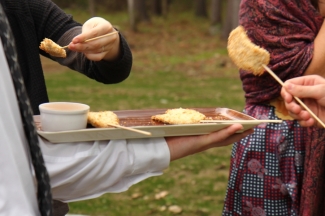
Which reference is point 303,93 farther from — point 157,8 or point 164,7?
point 164,7

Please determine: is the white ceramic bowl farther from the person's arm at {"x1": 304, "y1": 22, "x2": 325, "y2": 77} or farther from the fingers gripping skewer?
the person's arm at {"x1": 304, "y1": 22, "x2": 325, "y2": 77}

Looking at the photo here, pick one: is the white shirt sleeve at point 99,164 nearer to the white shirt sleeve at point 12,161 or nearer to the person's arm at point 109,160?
the person's arm at point 109,160

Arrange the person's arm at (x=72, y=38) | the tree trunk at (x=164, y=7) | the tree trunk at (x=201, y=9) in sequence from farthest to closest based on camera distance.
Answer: the tree trunk at (x=164, y=7) < the tree trunk at (x=201, y=9) < the person's arm at (x=72, y=38)

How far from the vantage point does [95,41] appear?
204 cm

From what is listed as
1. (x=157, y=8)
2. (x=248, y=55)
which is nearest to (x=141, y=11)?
(x=157, y=8)

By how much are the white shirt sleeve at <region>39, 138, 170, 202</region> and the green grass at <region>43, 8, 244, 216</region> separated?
277cm

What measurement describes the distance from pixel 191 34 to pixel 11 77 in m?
17.5

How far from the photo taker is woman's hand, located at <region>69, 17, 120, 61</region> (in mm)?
2004

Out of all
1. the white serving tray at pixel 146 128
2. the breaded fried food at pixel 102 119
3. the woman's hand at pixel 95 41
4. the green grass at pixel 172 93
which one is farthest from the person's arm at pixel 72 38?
the green grass at pixel 172 93

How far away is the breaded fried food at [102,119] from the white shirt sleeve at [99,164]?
0.21ft

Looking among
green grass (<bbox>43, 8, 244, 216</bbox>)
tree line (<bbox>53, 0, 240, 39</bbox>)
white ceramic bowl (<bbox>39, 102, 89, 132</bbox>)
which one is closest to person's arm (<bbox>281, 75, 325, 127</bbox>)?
white ceramic bowl (<bbox>39, 102, 89, 132</bbox>)

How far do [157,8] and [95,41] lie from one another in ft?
75.4

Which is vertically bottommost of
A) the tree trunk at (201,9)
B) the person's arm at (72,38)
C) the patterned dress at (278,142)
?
the tree trunk at (201,9)

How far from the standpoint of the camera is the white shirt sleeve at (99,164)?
5.62 ft
